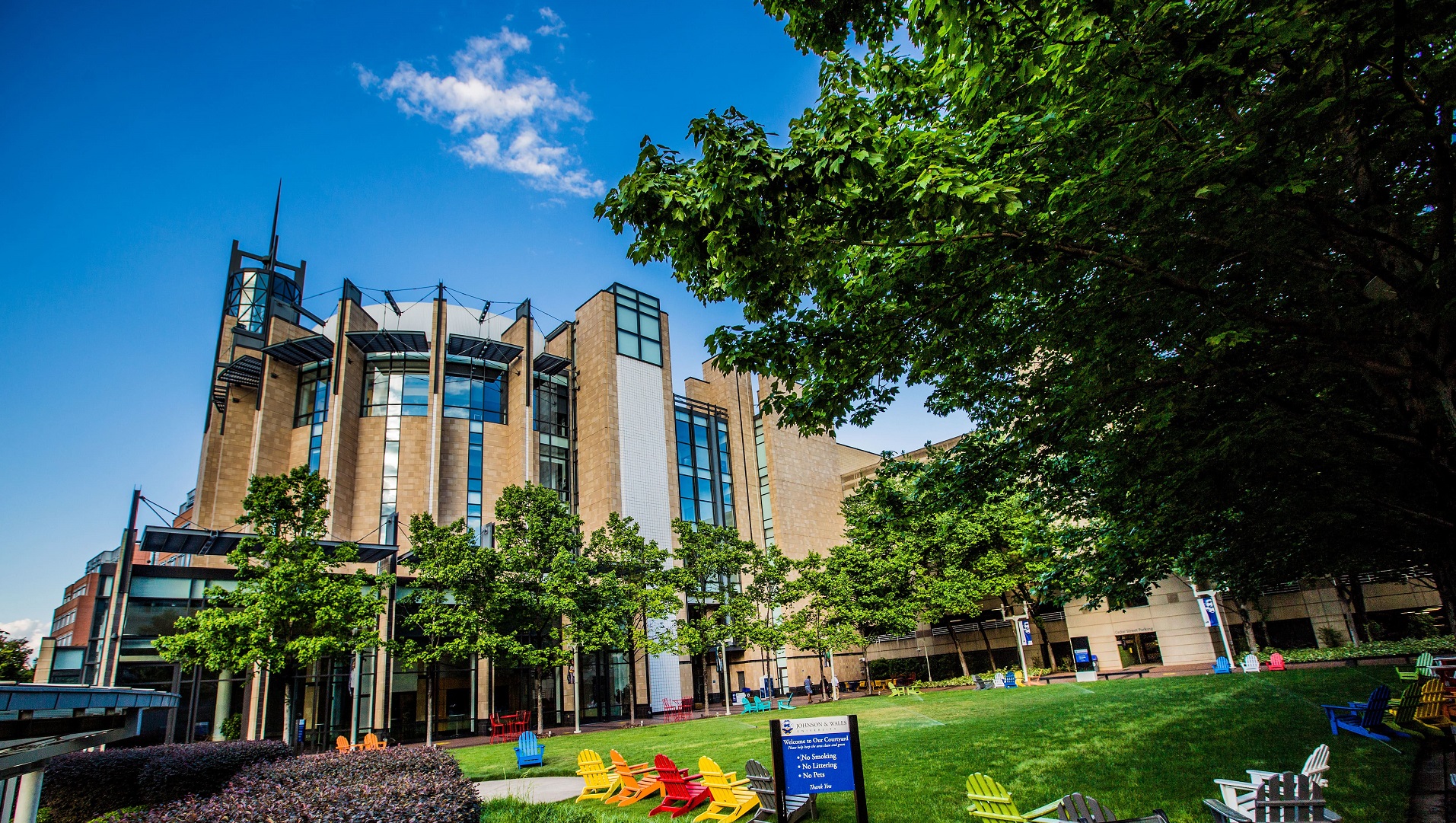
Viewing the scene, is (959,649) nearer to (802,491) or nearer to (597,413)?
(802,491)

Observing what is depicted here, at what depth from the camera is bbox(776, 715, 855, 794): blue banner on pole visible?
7402 mm

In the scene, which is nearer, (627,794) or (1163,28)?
(1163,28)

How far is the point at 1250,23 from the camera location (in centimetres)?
489

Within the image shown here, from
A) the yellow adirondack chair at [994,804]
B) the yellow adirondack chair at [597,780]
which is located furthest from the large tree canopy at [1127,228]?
the yellow adirondack chair at [597,780]

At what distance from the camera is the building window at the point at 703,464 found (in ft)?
155

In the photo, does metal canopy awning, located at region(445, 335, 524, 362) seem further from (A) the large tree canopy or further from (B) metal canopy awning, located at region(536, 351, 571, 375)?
(A) the large tree canopy

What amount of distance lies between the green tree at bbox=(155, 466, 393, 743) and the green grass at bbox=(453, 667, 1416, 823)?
218 inches

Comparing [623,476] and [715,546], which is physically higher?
[623,476]

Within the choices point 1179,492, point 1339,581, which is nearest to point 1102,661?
point 1339,581

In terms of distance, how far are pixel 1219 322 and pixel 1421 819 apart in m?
5.83

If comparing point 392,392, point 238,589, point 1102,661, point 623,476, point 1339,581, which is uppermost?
point 392,392

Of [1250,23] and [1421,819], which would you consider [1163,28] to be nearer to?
[1250,23]

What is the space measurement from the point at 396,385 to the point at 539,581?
→ 19228 millimetres

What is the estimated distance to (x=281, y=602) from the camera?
60.6 ft
